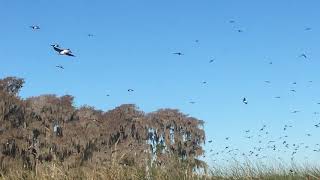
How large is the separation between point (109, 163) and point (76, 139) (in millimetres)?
29312

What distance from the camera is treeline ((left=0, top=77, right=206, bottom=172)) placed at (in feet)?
119

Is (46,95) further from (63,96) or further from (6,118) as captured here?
(6,118)

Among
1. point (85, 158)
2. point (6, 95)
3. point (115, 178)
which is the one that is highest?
point (6, 95)

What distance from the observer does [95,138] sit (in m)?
42.3

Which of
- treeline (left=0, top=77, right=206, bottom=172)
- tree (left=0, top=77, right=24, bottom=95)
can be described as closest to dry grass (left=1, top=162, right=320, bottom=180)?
treeline (left=0, top=77, right=206, bottom=172)

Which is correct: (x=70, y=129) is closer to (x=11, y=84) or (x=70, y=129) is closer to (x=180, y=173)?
(x=11, y=84)

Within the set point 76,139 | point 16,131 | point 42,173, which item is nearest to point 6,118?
point 16,131

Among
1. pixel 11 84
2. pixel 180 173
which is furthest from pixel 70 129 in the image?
pixel 180 173

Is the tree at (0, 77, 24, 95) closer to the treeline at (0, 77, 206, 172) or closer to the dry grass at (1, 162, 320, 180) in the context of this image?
the treeline at (0, 77, 206, 172)

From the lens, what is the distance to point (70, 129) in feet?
135

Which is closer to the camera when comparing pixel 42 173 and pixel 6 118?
pixel 42 173

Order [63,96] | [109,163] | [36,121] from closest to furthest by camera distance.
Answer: [109,163], [36,121], [63,96]

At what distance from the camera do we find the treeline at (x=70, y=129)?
36312 mm

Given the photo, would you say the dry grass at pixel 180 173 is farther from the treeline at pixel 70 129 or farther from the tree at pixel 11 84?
the tree at pixel 11 84
